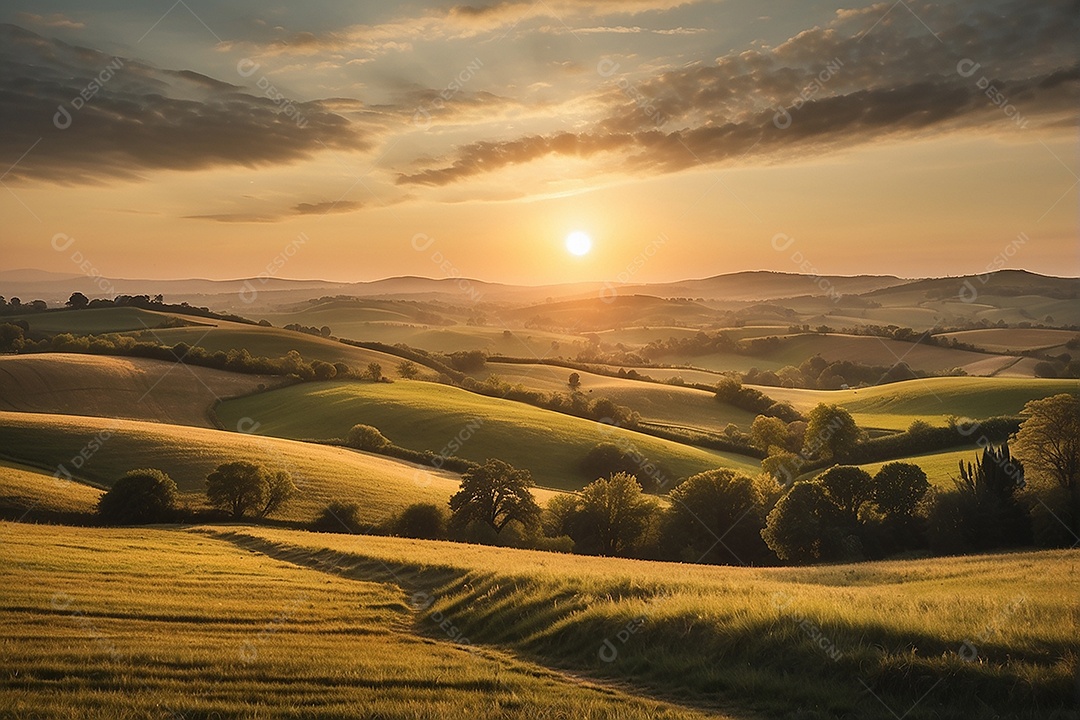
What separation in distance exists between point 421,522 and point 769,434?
5443 cm

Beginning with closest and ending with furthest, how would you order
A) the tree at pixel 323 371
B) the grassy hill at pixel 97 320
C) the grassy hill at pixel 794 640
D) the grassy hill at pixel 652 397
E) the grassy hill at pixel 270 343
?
the grassy hill at pixel 794 640
the grassy hill at pixel 652 397
the tree at pixel 323 371
the grassy hill at pixel 270 343
the grassy hill at pixel 97 320

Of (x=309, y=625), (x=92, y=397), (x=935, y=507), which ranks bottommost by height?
(x=935, y=507)

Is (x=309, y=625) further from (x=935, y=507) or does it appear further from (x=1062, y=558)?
(x=935, y=507)

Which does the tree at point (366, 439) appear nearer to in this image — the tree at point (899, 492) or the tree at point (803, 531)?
the tree at point (803, 531)

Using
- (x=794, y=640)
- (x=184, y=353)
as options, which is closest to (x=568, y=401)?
(x=184, y=353)

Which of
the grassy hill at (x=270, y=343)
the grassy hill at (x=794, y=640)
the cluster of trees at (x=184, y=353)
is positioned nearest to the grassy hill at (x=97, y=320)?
the grassy hill at (x=270, y=343)

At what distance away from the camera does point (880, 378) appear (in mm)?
142000

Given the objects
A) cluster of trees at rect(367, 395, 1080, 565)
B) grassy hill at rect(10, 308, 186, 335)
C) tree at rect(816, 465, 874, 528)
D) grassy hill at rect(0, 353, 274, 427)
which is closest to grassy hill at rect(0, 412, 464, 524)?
cluster of trees at rect(367, 395, 1080, 565)

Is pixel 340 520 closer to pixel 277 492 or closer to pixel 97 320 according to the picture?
pixel 277 492

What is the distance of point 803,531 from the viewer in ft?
152

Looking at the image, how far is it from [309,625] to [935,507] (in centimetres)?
4171

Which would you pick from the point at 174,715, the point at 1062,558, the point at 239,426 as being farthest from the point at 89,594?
the point at 239,426

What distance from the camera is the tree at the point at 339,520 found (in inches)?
1875

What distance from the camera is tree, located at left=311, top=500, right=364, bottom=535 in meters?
47.6
